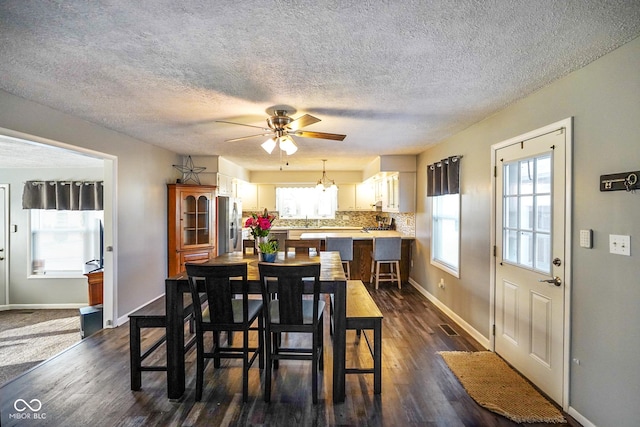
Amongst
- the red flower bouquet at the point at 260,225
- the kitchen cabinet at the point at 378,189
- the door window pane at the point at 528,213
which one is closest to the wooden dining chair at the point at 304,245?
the red flower bouquet at the point at 260,225

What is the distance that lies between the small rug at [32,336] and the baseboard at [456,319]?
453cm

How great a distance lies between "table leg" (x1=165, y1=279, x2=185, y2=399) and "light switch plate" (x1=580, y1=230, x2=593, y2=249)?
2851 millimetres

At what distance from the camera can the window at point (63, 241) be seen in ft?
17.0

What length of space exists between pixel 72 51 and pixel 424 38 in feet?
6.81

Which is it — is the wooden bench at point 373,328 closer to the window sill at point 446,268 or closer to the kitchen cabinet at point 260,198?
the window sill at point 446,268

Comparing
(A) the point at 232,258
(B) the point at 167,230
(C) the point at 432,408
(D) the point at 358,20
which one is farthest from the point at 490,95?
(B) the point at 167,230

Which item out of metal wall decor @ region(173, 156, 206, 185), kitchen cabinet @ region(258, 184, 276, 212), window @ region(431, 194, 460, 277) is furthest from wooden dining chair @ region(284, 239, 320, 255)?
kitchen cabinet @ region(258, 184, 276, 212)

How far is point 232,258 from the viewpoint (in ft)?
10.1

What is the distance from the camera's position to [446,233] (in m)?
4.34

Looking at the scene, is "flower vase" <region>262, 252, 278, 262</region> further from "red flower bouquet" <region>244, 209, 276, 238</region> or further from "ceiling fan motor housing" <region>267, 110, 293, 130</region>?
"ceiling fan motor housing" <region>267, 110, 293, 130</region>

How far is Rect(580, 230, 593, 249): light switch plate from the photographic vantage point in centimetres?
193

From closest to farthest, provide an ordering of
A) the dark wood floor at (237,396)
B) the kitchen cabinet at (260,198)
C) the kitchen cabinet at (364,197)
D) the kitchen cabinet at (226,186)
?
the dark wood floor at (237,396) < the kitchen cabinet at (226,186) < the kitchen cabinet at (364,197) < the kitchen cabinet at (260,198)

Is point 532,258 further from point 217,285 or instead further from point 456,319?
point 217,285

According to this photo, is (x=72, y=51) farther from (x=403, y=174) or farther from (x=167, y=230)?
(x=403, y=174)
